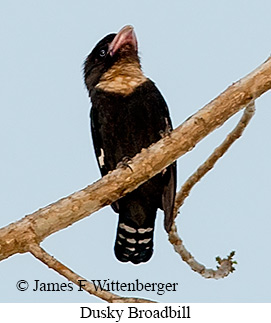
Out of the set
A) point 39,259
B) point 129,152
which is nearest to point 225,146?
point 129,152

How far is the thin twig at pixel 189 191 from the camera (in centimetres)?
499

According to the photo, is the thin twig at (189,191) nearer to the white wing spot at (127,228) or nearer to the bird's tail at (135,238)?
the bird's tail at (135,238)

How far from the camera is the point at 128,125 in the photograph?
4961 mm

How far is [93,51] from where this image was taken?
18.2 feet

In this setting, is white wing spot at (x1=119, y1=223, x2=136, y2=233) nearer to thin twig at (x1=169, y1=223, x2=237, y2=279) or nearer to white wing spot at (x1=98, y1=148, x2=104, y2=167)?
thin twig at (x1=169, y1=223, x2=237, y2=279)

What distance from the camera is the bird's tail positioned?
523 cm

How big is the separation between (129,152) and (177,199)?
0.56m

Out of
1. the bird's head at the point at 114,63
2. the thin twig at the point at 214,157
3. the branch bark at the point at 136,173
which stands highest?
the bird's head at the point at 114,63

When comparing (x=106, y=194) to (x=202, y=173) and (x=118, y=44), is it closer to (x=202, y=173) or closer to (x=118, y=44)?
(x=202, y=173)

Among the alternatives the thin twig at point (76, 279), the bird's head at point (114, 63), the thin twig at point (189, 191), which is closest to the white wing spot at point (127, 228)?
the thin twig at point (189, 191)

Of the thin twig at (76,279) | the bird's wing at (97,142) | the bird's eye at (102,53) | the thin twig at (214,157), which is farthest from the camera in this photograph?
the bird's eye at (102,53)

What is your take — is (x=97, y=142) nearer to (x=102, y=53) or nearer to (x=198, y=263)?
(x=102, y=53)

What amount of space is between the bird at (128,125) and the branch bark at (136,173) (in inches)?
31.6

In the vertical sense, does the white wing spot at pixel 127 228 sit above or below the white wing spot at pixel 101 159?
below
